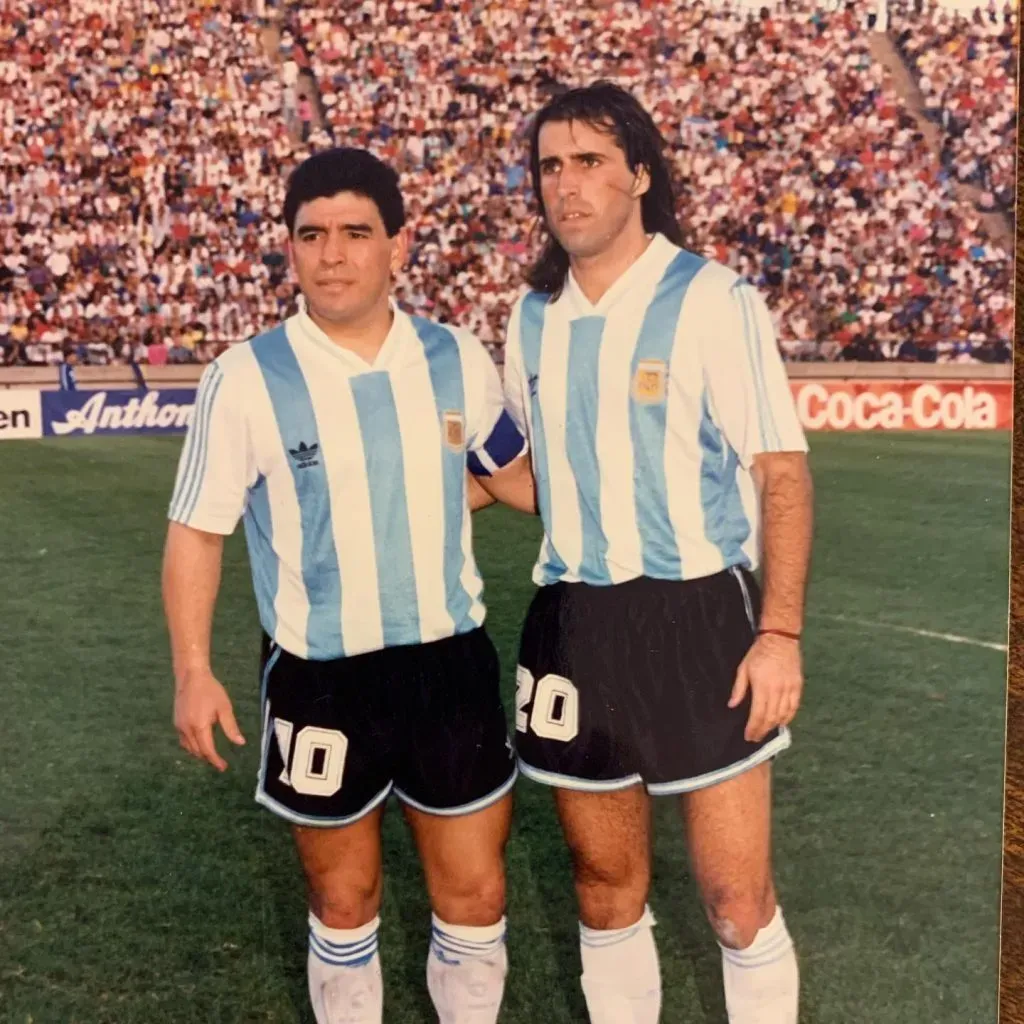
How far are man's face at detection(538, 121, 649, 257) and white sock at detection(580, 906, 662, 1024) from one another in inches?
43.5

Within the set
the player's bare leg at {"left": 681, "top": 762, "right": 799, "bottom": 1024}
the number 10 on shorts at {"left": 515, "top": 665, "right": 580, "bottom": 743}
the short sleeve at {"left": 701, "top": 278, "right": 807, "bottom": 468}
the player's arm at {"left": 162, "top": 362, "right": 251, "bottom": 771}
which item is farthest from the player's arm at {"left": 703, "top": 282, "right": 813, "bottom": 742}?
the player's arm at {"left": 162, "top": 362, "right": 251, "bottom": 771}

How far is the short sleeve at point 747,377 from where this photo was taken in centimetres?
181

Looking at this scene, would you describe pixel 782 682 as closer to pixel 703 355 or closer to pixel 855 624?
pixel 703 355

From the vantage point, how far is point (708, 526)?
1.91 m

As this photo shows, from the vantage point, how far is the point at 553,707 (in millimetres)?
1971

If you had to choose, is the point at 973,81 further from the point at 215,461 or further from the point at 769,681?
the point at 215,461

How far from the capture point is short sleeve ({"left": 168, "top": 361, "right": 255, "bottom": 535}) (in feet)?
6.16

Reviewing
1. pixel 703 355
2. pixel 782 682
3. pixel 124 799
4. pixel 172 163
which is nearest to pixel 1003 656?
pixel 782 682

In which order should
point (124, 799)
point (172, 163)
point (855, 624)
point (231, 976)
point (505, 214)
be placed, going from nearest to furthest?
1. point (231, 976)
2. point (505, 214)
3. point (124, 799)
4. point (172, 163)
5. point (855, 624)

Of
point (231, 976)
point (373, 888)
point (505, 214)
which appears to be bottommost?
point (231, 976)

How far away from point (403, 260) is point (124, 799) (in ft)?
6.25

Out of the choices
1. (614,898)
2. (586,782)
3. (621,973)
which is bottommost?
(621,973)

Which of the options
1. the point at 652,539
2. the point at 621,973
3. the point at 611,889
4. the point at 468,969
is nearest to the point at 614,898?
the point at 611,889

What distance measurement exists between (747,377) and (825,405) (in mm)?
1186
